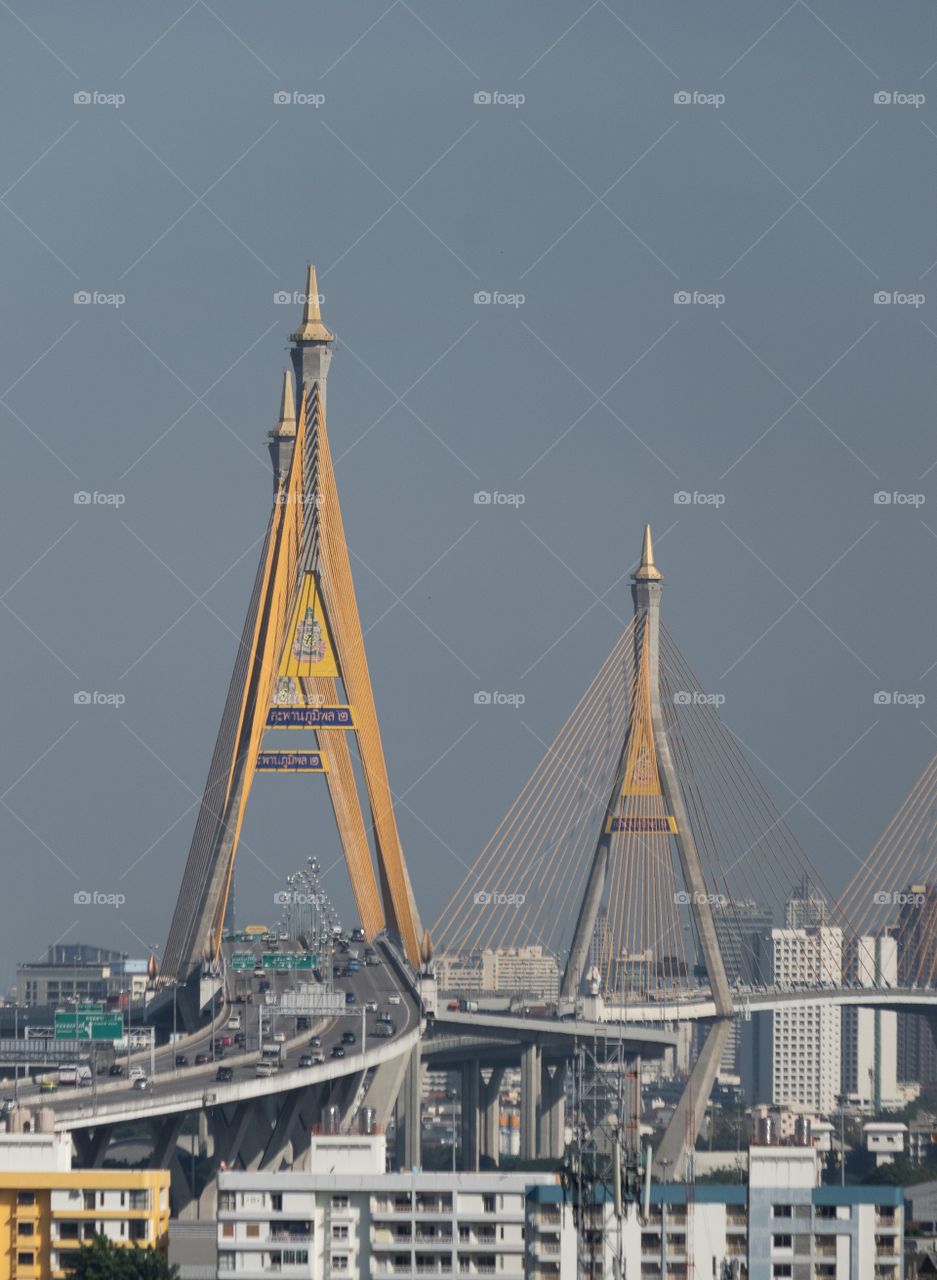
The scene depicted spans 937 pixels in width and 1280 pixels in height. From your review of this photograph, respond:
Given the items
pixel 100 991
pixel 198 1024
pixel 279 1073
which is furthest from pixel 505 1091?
pixel 279 1073

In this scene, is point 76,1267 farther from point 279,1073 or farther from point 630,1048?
point 630,1048

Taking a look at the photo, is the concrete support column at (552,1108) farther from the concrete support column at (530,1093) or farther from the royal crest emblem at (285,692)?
the royal crest emblem at (285,692)

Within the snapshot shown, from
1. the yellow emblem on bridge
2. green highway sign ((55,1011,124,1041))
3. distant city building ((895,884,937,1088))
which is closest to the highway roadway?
green highway sign ((55,1011,124,1041))

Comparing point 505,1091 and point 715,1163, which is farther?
point 505,1091

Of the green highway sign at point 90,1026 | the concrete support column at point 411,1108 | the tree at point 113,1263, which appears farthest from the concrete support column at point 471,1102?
the tree at point 113,1263

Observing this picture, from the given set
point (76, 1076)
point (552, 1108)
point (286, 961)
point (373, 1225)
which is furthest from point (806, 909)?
point (373, 1225)

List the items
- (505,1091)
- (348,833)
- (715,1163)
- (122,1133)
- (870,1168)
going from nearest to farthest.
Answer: (122,1133)
(715,1163)
(870,1168)
(348,833)
(505,1091)
